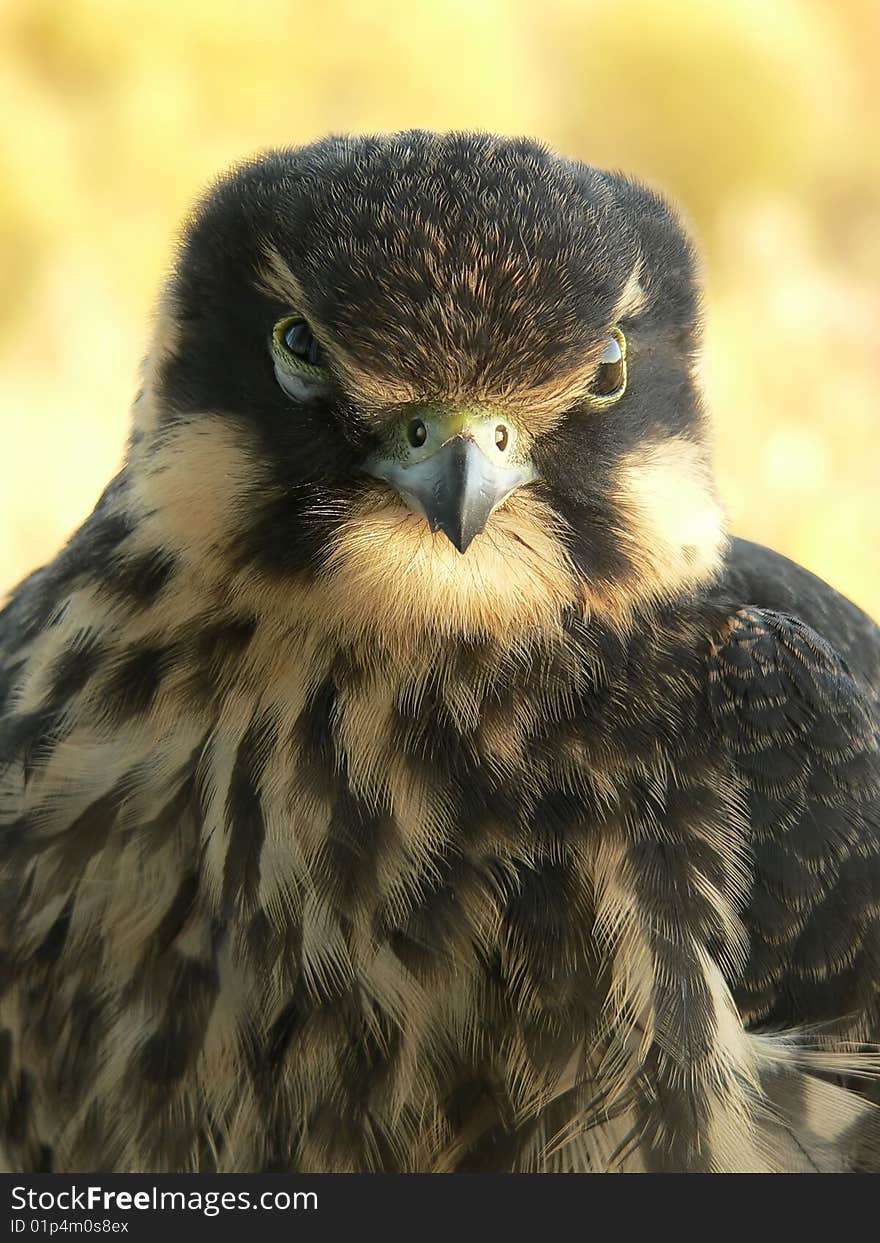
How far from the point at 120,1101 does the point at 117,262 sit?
4.81 meters

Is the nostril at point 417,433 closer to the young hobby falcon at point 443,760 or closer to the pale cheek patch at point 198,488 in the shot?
the young hobby falcon at point 443,760

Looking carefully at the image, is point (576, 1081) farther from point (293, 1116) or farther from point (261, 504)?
point (261, 504)

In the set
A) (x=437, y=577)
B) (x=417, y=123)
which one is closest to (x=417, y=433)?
(x=437, y=577)

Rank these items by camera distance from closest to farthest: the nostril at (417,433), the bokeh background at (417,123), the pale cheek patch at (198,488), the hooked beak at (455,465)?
the hooked beak at (455,465)
the nostril at (417,433)
the pale cheek patch at (198,488)
the bokeh background at (417,123)

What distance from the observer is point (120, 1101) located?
2.28 meters

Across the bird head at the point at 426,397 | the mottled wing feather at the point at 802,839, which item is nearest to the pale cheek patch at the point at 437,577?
the bird head at the point at 426,397

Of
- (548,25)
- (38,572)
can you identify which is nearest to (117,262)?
(548,25)

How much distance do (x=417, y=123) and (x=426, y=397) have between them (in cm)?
446

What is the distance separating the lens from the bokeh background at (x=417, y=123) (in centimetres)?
632

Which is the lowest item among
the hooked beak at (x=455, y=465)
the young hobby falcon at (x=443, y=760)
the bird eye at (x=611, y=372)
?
the young hobby falcon at (x=443, y=760)

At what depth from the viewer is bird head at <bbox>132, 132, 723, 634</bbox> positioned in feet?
6.70

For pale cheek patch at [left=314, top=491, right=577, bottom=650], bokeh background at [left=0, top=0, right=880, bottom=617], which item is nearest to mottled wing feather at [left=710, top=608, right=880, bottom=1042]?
pale cheek patch at [left=314, top=491, right=577, bottom=650]

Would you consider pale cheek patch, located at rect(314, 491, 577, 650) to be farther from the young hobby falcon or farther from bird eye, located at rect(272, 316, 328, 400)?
bird eye, located at rect(272, 316, 328, 400)

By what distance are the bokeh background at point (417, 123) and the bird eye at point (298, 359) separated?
421cm
